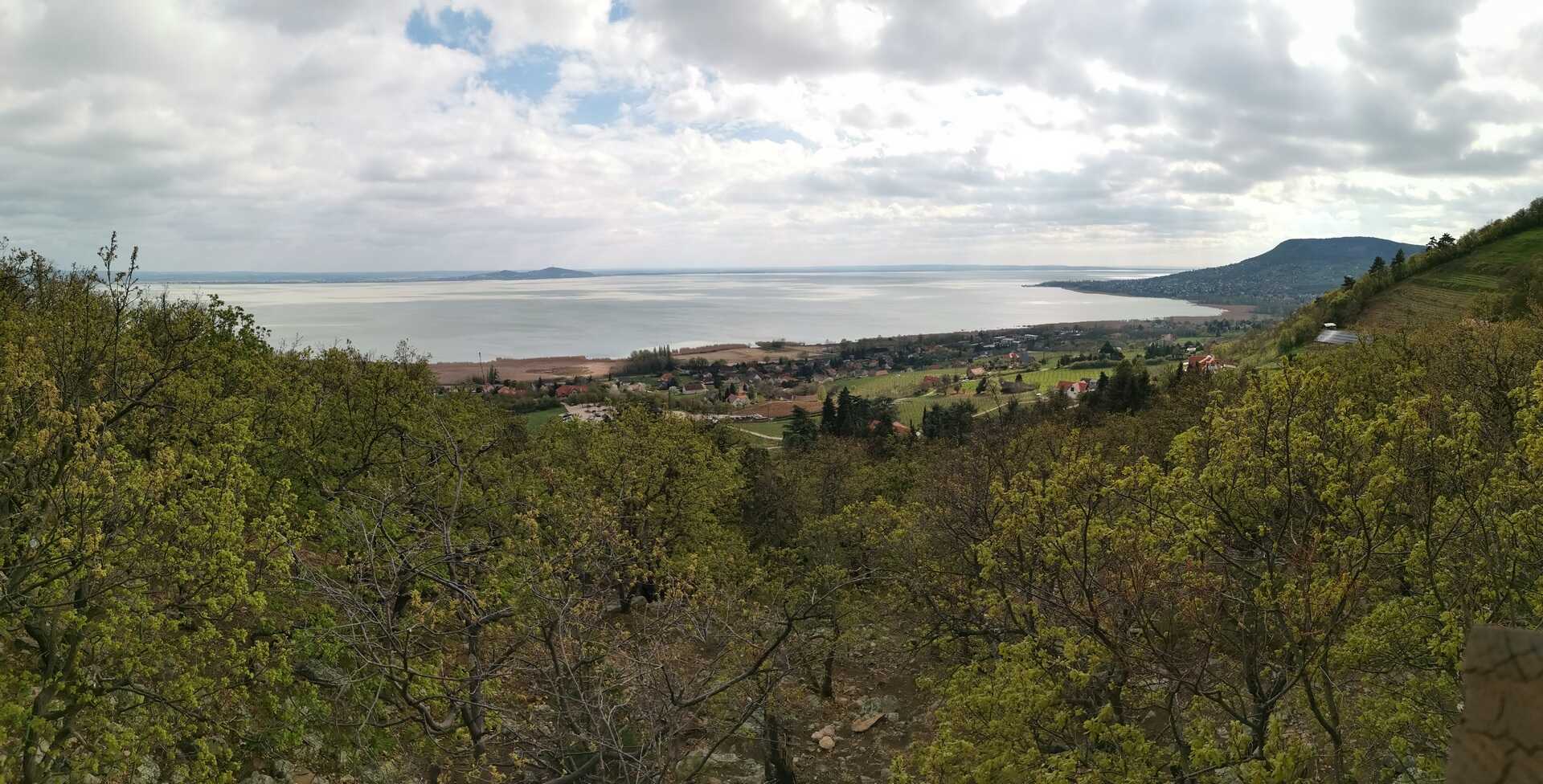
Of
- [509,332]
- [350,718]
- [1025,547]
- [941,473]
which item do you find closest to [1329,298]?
[941,473]

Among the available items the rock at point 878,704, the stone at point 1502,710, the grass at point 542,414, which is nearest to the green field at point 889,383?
the grass at point 542,414

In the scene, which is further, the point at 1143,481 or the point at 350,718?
the point at 350,718

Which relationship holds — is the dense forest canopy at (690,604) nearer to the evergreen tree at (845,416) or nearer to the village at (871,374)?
the village at (871,374)

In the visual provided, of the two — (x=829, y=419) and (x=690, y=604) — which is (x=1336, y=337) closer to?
(x=829, y=419)

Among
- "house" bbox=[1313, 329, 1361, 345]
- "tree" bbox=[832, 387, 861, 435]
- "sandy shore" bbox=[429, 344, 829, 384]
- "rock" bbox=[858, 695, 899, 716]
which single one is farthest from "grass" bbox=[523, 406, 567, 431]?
"house" bbox=[1313, 329, 1361, 345]

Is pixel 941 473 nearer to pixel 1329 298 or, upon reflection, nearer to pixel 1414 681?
pixel 1414 681

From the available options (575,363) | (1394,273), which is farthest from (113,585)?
(575,363)
